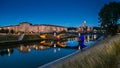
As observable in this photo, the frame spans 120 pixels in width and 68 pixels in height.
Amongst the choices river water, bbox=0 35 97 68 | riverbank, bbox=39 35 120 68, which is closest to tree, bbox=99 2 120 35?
river water, bbox=0 35 97 68

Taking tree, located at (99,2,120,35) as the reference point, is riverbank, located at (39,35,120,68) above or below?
below

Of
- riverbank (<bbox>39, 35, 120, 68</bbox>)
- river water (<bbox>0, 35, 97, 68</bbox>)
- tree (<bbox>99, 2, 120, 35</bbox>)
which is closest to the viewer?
riverbank (<bbox>39, 35, 120, 68</bbox>)

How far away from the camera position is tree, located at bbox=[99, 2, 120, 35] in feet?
241

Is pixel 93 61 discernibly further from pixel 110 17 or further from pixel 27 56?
pixel 110 17

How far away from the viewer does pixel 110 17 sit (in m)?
74.6

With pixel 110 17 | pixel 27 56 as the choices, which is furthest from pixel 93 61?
pixel 110 17

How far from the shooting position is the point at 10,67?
24.4 m

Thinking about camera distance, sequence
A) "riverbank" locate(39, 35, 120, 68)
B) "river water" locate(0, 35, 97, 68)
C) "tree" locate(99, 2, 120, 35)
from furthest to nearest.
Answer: "tree" locate(99, 2, 120, 35)
"river water" locate(0, 35, 97, 68)
"riverbank" locate(39, 35, 120, 68)

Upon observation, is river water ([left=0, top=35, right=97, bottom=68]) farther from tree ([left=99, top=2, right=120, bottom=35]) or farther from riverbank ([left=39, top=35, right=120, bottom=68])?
tree ([left=99, top=2, right=120, bottom=35])

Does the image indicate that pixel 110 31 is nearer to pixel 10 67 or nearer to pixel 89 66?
pixel 10 67

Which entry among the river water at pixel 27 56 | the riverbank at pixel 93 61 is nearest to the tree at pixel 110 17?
the river water at pixel 27 56

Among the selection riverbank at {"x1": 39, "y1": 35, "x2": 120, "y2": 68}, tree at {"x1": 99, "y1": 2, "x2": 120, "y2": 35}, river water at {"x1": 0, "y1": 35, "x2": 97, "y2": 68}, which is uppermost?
tree at {"x1": 99, "y1": 2, "x2": 120, "y2": 35}

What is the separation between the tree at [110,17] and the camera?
7338cm

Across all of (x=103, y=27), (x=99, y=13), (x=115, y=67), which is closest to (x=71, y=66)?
(x=115, y=67)
